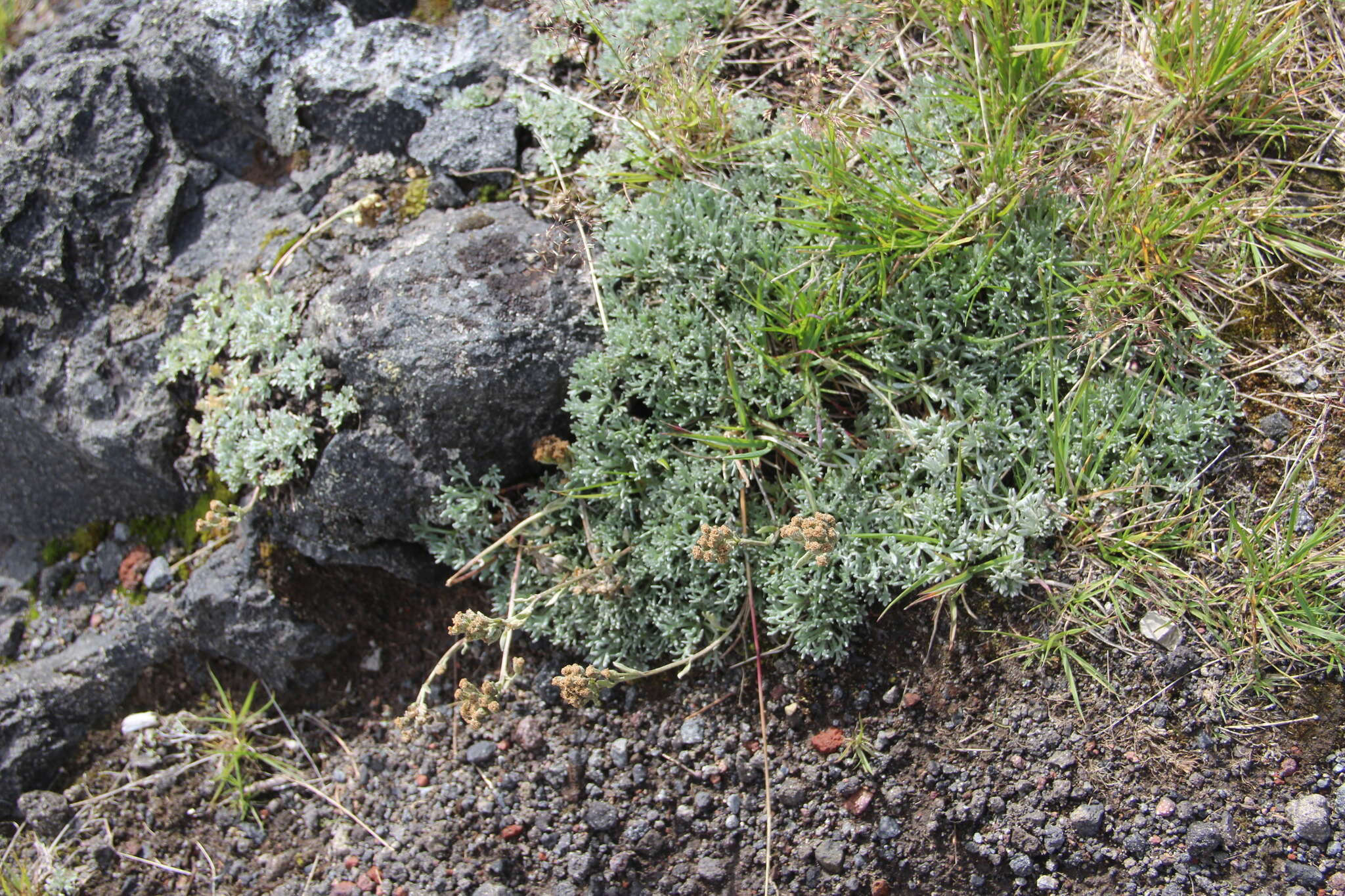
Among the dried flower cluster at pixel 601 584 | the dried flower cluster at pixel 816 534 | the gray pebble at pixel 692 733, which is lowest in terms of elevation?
the gray pebble at pixel 692 733

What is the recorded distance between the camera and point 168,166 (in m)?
4.34

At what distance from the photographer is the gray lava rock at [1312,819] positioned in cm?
293

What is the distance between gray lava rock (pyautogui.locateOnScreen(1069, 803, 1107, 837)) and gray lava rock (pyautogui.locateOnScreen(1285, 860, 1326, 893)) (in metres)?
0.57

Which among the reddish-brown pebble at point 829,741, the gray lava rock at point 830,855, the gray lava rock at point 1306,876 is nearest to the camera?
the gray lava rock at point 1306,876

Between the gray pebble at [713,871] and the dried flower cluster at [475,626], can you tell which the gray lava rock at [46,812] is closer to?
the dried flower cluster at [475,626]

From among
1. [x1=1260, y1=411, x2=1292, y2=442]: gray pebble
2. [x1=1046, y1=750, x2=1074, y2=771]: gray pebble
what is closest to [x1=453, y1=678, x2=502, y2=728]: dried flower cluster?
[x1=1046, y1=750, x2=1074, y2=771]: gray pebble

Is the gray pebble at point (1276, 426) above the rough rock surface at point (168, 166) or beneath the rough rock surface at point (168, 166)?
beneath

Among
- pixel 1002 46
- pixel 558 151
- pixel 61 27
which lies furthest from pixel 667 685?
pixel 61 27

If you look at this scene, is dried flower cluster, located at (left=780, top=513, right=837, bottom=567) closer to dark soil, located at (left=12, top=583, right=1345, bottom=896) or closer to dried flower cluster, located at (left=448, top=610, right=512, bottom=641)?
dark soil, located at (left=12, top=583, right=1345, bottom=896)

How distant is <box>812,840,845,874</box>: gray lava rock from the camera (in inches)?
129

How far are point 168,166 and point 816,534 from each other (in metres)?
3.62

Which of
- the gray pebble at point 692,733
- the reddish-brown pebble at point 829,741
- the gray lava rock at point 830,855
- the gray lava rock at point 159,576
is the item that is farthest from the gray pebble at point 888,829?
the gray lava rock at point 159,576

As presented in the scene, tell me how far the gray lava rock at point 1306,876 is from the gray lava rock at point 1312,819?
85 millimetres

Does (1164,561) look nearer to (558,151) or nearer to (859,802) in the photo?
(859,802)
